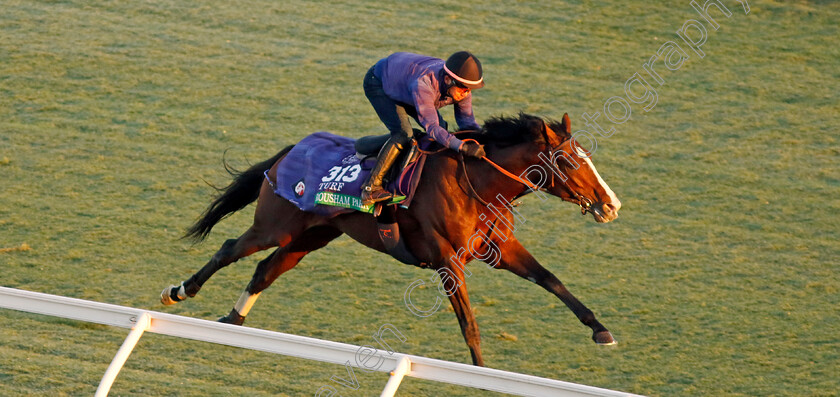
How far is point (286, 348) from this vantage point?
9.81 feet

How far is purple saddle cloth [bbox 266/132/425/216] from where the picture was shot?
462 cm

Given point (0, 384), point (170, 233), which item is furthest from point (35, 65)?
point (0, 384)

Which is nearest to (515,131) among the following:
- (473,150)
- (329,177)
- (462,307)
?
(473,150)

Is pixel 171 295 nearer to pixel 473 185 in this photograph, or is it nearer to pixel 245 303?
pixel 245 303

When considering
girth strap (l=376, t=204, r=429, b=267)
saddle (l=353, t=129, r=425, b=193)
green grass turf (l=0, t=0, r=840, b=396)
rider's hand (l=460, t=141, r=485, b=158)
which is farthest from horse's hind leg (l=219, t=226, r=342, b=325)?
rider's hand (l=460, t=141, r=485, b=158)

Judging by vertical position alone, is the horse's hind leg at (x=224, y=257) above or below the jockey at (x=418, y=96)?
below

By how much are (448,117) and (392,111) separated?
3.96 metres

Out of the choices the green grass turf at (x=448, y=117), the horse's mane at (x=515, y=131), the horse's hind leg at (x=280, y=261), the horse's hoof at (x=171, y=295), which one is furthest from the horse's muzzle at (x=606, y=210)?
the horse's hoof at (x=171, y=295)

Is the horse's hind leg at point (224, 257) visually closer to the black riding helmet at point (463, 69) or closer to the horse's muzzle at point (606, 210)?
the black riding helmet at point (463, 69)

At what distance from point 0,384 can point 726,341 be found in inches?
150

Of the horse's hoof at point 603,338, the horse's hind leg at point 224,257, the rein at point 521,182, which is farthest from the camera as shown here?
the horse's hind leg at point 224,257

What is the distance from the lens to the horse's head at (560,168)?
4.36 meters

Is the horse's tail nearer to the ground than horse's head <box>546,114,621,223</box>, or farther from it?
nearer to the ground

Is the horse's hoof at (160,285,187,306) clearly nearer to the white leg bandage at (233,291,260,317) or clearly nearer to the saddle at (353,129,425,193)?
the white leg bandage at (233,291,260,317)
